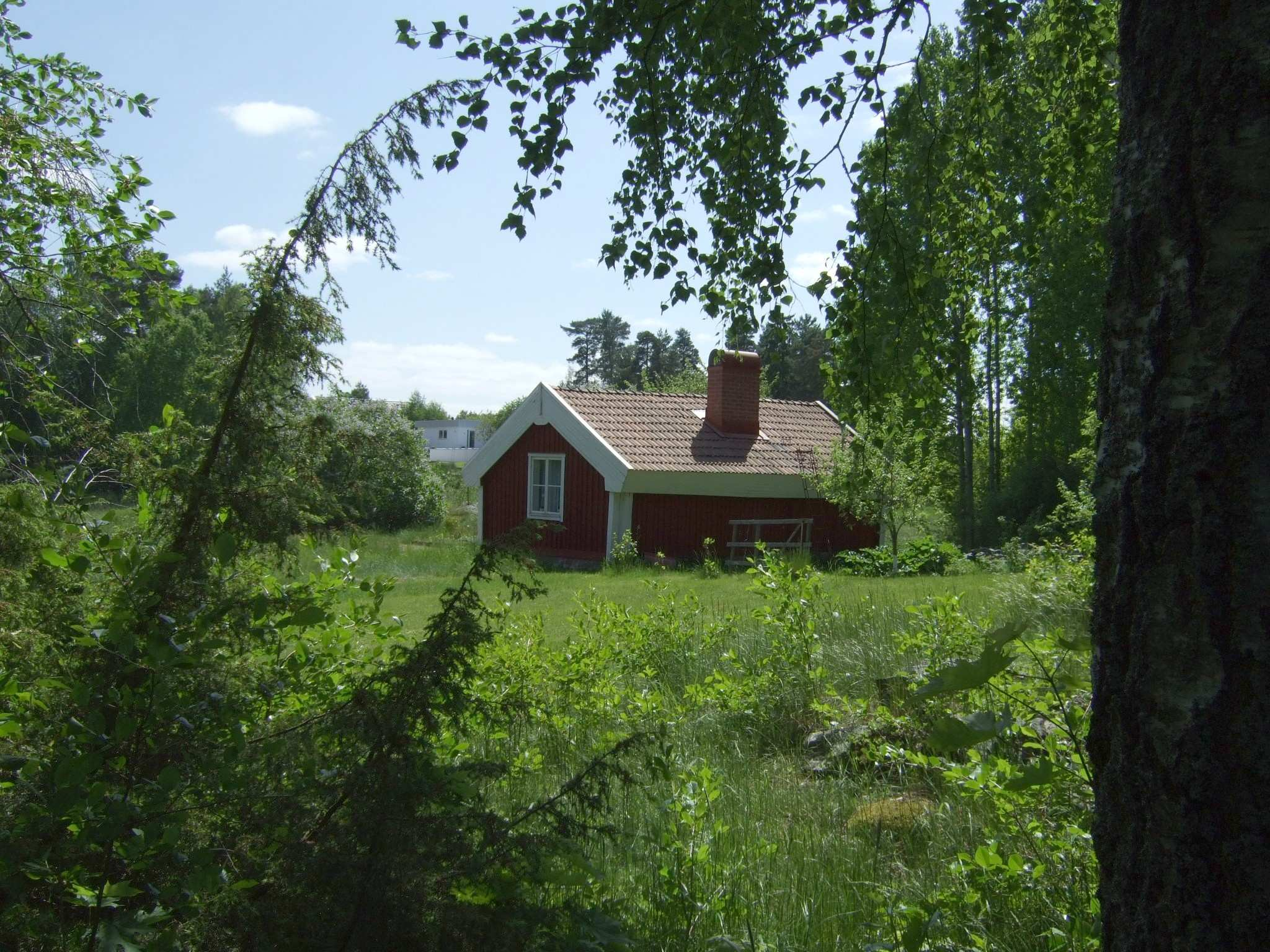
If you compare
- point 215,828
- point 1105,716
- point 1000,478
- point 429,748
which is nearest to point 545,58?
point 429,748

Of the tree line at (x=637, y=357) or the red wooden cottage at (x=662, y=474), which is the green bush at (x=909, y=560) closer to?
the red wooden cottage at (x=662, y=474)

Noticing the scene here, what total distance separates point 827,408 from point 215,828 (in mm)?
26787

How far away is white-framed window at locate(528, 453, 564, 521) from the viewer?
2327 centimetres

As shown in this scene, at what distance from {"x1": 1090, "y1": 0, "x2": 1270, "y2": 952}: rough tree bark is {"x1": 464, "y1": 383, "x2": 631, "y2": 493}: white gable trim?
19605 millimetres

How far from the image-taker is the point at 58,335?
6098mm

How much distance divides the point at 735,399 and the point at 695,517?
3.37 metres

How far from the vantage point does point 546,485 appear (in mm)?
23641

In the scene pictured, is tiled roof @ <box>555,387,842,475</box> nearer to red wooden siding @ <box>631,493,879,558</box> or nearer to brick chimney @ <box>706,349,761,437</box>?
brick chimney @ <box>706,349,761,437</box>

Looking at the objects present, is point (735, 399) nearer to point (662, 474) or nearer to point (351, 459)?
point (662, 474)

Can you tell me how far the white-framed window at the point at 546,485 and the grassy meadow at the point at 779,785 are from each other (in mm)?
14631

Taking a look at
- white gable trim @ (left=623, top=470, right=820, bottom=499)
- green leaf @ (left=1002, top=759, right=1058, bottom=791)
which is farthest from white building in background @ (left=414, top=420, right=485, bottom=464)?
green leaf @ (left=1002, top=759, right=1058, bottom=791)

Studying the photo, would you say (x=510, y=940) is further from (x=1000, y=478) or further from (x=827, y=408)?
(x=1000, y=478)

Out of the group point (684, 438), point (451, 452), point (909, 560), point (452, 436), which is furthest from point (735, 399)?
point (452, 436)

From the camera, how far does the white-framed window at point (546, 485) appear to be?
23.3 meters
